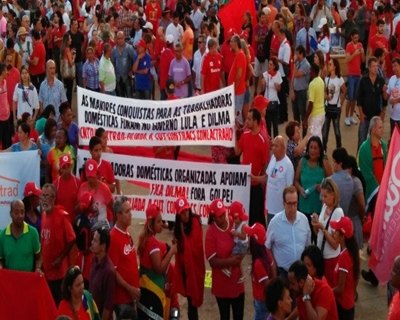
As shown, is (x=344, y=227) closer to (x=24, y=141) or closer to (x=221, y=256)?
(x=221, y=256)

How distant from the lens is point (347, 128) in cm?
1666

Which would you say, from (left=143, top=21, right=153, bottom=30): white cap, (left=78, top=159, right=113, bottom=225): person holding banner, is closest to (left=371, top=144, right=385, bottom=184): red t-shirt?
Answer: (left=78, top=159, right=113, bottom=225): person holding banner

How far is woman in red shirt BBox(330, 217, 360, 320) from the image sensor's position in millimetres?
8227

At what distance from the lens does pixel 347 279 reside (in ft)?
27.1

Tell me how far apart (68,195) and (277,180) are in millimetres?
2196

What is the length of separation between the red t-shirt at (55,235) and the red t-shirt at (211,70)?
7.30m

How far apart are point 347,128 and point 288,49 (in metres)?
1.68

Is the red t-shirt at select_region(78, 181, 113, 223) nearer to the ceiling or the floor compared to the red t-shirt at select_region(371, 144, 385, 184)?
nearer to the floor

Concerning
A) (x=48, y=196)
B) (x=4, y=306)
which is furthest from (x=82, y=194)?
(x=4, y=306)

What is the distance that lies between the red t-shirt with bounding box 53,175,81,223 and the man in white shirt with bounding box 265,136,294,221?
205 centimetres

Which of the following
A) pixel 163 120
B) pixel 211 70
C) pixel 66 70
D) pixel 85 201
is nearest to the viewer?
pixel 85 201

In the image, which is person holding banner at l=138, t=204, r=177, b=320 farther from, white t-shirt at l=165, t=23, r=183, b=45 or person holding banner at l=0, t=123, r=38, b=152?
white t-shirt at l=165, t=23, r=183, b=45

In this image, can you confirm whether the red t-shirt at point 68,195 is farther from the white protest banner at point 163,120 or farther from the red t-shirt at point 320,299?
the red t-shirt at point 320,299

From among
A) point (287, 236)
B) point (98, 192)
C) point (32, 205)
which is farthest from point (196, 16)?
point (287, 236)
